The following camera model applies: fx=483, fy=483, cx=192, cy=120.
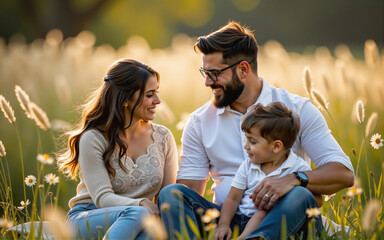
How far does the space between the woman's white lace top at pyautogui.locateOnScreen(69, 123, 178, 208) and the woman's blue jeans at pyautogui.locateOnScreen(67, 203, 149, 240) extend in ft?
0.27

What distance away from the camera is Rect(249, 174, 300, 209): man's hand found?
2.47 metres

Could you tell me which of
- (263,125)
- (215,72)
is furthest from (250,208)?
(215,72)

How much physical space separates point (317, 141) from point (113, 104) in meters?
1.28

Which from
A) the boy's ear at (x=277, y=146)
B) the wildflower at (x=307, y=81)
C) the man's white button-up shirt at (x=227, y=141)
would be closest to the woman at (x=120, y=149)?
the man's white button-up shirt at (x=227, y=141)

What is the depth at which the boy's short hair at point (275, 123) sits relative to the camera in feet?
8.66

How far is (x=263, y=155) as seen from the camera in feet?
8.74

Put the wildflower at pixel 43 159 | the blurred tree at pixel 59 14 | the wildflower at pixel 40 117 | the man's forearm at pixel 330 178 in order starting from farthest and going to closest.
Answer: the blurred tree at pixel 59 14 → the man's forearm at pixel 330 178 → the wildflower at pixel 40 117 → the wildflower at pixel 43 159

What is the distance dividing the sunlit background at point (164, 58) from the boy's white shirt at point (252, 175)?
A: 1.07ft

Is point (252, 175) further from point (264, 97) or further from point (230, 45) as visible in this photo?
point (230, 45)

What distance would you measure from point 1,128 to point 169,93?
7.65 ft

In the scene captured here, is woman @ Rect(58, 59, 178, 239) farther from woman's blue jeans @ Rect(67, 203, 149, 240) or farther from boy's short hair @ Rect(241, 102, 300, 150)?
boy's short hair @ Rect(241, 102, 300, 150)

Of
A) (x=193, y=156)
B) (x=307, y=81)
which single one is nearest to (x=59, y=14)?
(x=193, y=156)

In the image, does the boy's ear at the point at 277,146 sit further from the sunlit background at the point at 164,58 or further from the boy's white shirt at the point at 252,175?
the sunlit background at the point at 164,58

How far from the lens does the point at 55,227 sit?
4.73 ft
